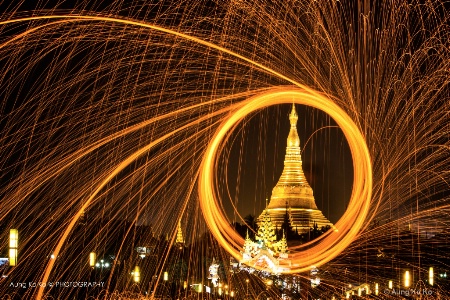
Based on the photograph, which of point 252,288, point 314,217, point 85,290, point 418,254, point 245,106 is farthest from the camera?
point 314,217

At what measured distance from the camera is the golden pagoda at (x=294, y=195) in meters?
72.6

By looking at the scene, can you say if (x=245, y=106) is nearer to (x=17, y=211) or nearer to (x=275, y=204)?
(x=17, y=211)

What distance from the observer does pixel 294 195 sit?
246ft

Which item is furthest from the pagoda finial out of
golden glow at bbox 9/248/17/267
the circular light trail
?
golden glow at bbox 9/248/17/267

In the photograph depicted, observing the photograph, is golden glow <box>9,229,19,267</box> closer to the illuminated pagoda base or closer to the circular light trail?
the circular light trail

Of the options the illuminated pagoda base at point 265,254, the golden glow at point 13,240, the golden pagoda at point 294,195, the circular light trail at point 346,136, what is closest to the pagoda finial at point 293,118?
the golden pagoda at point 294,195

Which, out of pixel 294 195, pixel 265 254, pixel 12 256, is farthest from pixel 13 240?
pixel 294 195

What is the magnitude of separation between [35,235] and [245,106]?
17773 mm

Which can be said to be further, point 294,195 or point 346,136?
point 294,195

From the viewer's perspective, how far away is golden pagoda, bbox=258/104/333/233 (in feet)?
238

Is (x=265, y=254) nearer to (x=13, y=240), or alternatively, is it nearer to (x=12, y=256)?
(x=13, y=240)

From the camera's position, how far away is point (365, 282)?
34.8 meters

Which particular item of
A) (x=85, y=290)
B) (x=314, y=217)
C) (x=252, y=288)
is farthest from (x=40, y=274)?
(x=314, y=217)

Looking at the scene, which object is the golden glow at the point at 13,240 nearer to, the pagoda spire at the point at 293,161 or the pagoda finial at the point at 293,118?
the pagoda finial at the point at 293,118
